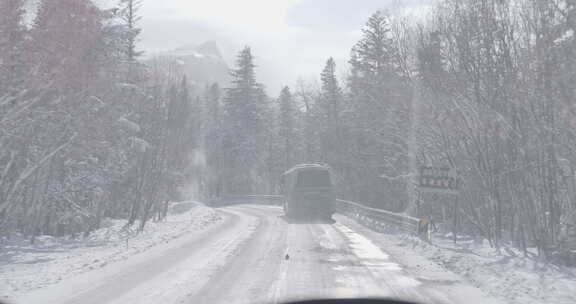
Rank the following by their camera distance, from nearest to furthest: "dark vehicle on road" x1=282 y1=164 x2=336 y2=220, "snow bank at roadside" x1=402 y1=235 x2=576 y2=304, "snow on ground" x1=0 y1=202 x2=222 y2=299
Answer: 1. "snow bank at roadside" x1=402 y1=235 x2=576 y2=304
2. "snow on ground" x1=0 y1=202 x2=222 y2=299
3. "dark vehicle on road" x1=282 y1=164 x2=336 y2=220

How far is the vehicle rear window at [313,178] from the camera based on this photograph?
31.3 metres

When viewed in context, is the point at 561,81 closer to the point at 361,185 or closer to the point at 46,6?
the point at 46,6

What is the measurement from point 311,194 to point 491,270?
20.1 metres

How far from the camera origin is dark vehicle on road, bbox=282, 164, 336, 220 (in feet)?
99.5

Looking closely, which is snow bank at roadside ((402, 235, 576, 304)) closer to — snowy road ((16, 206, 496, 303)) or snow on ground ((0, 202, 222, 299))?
snowy road ((16, 206, 496, 303))

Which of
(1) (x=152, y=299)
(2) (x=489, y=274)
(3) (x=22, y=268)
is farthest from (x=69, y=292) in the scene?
(2) (x=489, y=274)

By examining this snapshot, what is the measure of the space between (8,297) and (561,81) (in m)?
11.9

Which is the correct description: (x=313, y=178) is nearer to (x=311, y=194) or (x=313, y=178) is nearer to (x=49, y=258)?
(x=311, y=194)

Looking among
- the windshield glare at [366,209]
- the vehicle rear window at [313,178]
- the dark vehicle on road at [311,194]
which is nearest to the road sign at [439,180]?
the windshield glare at [366,209]

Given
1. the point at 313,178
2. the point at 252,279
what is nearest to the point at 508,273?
the point at 252,279

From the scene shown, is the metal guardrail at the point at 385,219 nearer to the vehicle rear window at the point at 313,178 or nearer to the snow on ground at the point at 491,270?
the snow on ground at the point at 491,270

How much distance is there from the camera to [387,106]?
25.7 meters

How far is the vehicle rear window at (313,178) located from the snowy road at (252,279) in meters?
15.5

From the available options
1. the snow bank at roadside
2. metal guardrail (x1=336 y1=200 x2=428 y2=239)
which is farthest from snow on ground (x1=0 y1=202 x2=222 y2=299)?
metal guardrail (x1=336 y1=200 x2=428 y2=239)
